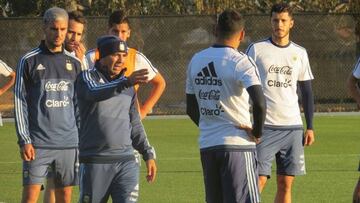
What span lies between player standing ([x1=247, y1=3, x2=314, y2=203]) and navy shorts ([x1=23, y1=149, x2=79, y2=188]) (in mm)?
2258

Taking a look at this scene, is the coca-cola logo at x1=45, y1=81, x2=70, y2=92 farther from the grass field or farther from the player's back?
the grass field

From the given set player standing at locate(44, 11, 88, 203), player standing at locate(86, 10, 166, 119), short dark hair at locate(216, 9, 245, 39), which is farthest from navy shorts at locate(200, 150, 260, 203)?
player standing at locate(44, 11, 88, 203)

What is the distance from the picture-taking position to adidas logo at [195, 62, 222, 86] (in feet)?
28.7

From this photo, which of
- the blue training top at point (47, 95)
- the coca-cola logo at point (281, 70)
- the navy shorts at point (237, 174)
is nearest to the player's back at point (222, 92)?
the navy shorts at point (237, 174)

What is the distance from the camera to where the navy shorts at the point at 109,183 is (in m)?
8.70

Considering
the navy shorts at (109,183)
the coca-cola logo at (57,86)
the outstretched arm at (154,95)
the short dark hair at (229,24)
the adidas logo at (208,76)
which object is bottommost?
the navy shorts at (109,183)

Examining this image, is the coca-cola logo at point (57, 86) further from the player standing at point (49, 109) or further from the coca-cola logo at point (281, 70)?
the coca-cola logo at point (281, 70)

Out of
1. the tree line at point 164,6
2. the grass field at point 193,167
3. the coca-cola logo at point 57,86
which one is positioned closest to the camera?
the coca-cola logo at point 57,86

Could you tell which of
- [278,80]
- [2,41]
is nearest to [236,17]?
[278,80]

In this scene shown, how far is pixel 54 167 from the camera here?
33.1ft

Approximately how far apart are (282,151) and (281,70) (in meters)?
0.89

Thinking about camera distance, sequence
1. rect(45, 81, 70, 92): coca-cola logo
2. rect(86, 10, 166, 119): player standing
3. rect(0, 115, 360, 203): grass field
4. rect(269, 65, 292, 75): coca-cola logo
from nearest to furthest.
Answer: rect(45, 81, 70, 92): coca-cola logo < rect(86, 10, 166, 119): player standing < rect(269, 65, 292, 75): coca-cola logo < rect(0, 115, 360, 203): grass field

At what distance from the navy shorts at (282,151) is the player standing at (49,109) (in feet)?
7.44

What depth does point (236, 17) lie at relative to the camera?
8734 millimetres
